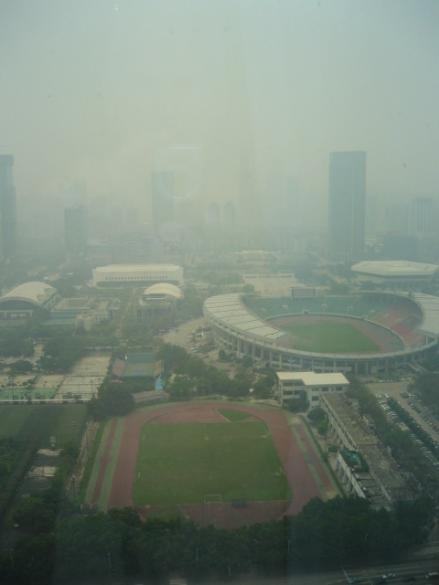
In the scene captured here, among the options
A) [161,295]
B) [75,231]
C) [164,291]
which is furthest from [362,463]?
[75,231]

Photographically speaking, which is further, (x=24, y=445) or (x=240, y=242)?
(x=240, y=242)

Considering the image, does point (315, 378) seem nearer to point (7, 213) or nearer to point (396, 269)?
point (396, 269)

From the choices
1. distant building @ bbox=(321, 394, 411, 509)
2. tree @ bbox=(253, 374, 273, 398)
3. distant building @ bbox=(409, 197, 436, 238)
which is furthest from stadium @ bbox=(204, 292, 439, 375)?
distant building @ bbox=(409, 197, 436, 238)

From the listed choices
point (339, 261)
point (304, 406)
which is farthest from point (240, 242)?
point (304, 406)

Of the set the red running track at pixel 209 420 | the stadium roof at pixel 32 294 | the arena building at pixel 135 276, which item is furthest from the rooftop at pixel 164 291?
the red running track at pixel 209 420

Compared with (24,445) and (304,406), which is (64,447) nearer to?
(24,445)

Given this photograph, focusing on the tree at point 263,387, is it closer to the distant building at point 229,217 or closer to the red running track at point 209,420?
the red running track at point 209,420

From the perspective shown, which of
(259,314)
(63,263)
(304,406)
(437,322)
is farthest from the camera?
(63,263)
